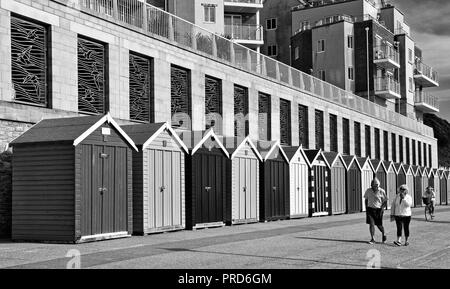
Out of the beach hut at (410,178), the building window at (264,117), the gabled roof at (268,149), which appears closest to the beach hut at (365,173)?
the building window at (264,117)

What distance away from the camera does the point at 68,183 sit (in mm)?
16766

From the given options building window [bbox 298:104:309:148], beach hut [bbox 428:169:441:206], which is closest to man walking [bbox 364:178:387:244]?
building window [bbox 298:104:309:148]

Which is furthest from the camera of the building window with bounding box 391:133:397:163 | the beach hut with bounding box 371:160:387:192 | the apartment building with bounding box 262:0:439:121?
the apartment building with bounding box 262:0:439:121

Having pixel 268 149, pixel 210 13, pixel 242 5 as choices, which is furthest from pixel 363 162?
pixel 242 5

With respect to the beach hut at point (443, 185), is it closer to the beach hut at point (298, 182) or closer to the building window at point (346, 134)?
the building window at point (346, 134)

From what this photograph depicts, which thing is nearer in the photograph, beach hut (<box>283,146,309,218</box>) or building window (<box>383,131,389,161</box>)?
beach hut (<box>283,146,309,218</box>)

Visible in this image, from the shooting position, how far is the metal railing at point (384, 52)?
Result: 213 ft

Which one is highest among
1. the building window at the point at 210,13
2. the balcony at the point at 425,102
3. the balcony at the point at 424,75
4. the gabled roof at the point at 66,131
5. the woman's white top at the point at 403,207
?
the building window at the point at 210,13

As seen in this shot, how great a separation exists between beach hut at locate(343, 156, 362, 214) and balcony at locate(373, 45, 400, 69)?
29.7m

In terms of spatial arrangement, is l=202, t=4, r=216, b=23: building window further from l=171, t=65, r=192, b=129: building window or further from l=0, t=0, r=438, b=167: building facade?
l=171, t=65, r=192, b=129: building window

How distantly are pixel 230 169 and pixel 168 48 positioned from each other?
24.1 ft

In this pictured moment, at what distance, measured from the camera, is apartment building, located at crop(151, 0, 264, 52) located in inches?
2071

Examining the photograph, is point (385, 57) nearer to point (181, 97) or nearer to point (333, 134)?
point (333, 134)

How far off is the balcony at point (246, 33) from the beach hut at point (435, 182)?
1812cm
